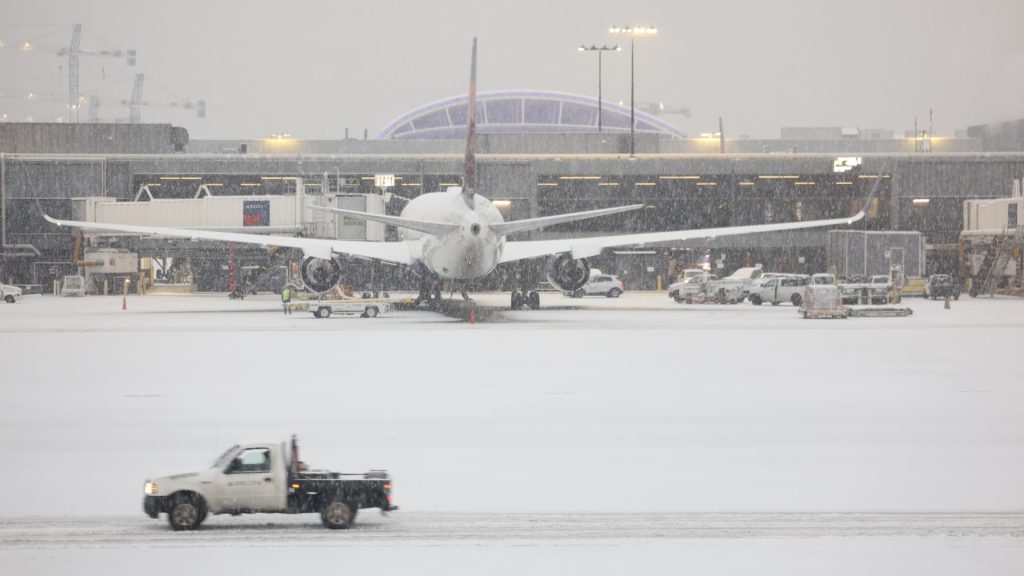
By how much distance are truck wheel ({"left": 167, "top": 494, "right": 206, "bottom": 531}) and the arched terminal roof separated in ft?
546

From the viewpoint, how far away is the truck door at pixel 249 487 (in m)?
13.2

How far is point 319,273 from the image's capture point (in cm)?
5519

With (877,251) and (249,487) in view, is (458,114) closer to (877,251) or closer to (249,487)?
(877,251)

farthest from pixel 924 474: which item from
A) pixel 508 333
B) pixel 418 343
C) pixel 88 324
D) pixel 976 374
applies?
pixel 88 324

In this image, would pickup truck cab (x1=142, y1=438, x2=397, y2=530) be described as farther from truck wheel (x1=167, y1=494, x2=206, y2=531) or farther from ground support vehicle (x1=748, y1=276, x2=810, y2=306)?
ground support vehicle (x1=748, y1=276, x2=810, y2=306)

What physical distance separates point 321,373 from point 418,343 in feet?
31.4

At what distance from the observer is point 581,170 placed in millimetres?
98250

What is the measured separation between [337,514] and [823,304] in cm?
4400

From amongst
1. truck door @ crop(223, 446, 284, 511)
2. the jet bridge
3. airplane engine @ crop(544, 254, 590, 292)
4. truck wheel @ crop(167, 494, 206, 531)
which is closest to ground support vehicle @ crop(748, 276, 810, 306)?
airplane engine @ crop(544, 254, 590, 292)

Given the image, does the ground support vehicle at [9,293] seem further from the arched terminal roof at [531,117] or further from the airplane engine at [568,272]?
the arched terminal roof at [531,117]

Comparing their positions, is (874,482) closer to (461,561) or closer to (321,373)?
(461,561)

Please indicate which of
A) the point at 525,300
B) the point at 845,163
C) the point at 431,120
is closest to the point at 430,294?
the point at 525,300

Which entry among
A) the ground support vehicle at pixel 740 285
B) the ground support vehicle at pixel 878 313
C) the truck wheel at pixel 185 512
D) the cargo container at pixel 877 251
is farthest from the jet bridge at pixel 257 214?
the truck wheel at pixel 185 512

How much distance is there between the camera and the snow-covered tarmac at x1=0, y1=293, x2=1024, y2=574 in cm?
1210
